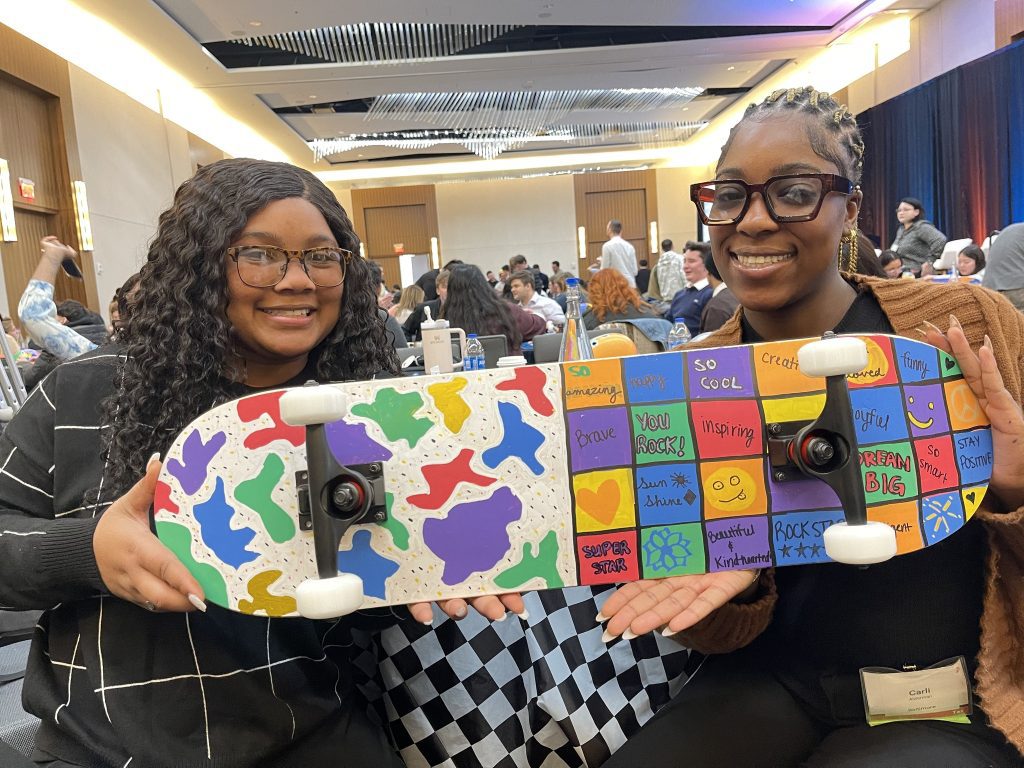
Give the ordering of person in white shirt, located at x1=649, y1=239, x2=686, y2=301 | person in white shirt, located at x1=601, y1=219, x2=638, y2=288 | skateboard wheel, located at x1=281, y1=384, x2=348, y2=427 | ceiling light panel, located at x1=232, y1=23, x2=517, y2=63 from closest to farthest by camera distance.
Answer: skateboard wheel, located at x1=281, y1=384, x2=348, y2=427 → ceiling light panel, located at x1=232, y1=23, x2=517, y2=63 → person in white shirt, located at x1=649, y1=239, x2=686, y2=301 → person in white shirt, located at x1=601, y1=219, x2=638, y2=288

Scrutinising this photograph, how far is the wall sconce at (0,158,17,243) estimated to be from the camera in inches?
256

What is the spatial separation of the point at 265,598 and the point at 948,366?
957mm

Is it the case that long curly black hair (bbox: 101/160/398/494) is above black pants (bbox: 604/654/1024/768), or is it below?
above

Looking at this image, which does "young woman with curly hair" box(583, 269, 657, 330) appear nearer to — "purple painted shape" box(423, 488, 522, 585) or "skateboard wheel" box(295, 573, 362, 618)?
"purple painted shape" box(423, 488, 522, 585)

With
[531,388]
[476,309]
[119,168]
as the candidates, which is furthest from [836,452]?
[119,168]

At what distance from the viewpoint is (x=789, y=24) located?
8711 millimetres

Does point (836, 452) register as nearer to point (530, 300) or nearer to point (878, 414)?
point (878, 414)

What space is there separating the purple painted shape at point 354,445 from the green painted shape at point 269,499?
0.24 feet

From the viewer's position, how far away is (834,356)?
77 centimetres

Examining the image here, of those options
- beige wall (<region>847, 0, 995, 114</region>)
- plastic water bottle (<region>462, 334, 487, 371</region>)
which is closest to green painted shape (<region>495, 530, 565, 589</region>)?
plastic water bottle (<region>462, 334, 487, 371</region>)

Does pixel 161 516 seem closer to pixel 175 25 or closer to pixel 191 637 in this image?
pixel 191 637

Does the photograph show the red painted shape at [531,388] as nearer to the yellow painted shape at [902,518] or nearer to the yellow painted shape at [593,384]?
the yellow painted shape at [593,384]

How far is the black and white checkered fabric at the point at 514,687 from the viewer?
51.3 inches

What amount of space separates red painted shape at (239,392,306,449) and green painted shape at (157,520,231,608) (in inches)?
5.3
